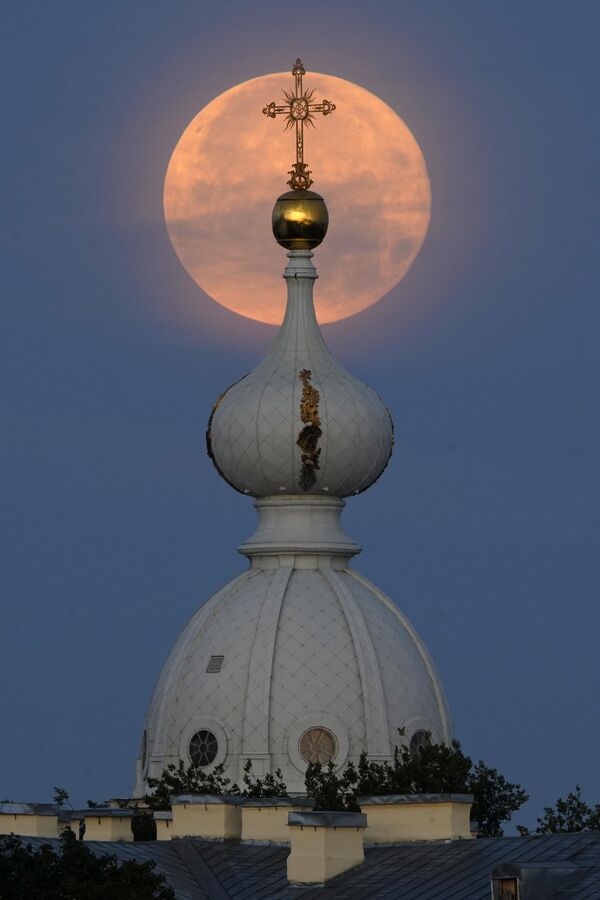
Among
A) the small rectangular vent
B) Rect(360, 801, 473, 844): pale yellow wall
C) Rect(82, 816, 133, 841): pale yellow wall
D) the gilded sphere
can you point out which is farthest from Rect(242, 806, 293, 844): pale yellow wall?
the gilded sphere

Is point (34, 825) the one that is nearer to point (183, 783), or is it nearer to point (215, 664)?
point (183, 783)

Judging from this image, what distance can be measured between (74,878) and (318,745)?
18273 mm

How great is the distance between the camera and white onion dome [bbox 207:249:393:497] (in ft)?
224

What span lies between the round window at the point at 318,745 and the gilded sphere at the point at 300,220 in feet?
28.2

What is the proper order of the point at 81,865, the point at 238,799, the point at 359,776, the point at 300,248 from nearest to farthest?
the point at 81,865, the point at 238,799, the point at 359,776, the point at 300,248

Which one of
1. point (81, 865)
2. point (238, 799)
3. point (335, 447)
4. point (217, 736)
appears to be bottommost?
point (81, 865)

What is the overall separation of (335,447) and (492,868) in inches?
790

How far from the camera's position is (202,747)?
2621 inches

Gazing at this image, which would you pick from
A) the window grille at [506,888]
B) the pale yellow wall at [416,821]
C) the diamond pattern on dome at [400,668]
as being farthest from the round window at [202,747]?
the window grille at [506,888]

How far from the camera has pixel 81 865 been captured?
48.2 meters

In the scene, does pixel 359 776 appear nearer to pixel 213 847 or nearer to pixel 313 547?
pixel 313 547

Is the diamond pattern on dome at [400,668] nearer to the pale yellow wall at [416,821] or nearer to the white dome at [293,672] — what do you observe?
the white dome at [293,672]

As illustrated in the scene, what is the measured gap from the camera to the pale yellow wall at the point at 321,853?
51562 mm

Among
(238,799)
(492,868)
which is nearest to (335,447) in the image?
(238,799)
